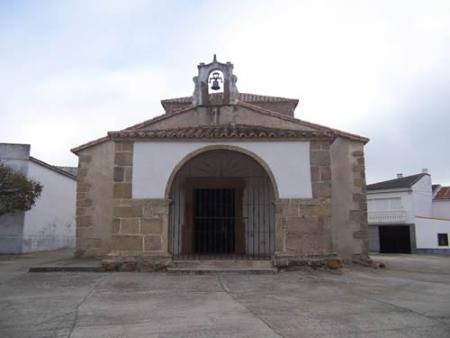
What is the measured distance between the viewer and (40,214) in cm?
1579

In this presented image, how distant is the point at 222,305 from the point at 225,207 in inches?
241

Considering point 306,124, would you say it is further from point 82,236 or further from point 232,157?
point 82,236

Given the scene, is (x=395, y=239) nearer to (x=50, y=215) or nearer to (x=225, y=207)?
(x=225, y=207)

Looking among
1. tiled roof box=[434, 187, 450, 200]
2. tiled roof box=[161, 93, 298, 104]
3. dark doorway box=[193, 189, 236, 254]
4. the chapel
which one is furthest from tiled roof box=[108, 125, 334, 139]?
tiled roof box=[434, 187, 450, 200]

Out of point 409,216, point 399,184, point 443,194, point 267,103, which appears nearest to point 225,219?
point 267,103

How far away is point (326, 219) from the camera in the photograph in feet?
28.3

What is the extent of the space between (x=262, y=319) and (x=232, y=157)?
Result: 670 cm

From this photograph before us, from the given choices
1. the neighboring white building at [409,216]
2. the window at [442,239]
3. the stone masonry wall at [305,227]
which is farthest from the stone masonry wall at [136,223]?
the window at [442,239]

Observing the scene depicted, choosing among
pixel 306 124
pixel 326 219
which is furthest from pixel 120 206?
pixel 306 124

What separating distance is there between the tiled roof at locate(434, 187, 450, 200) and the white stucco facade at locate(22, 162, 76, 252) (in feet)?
65.1

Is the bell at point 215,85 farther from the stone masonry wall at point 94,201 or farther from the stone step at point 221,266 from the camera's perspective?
the stone step at point 221,266

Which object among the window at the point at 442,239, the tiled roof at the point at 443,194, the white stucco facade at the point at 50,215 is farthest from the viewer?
the tiled roof at the point at 443,194

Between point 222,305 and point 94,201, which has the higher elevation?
point 94,201

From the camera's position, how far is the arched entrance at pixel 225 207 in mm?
10922
